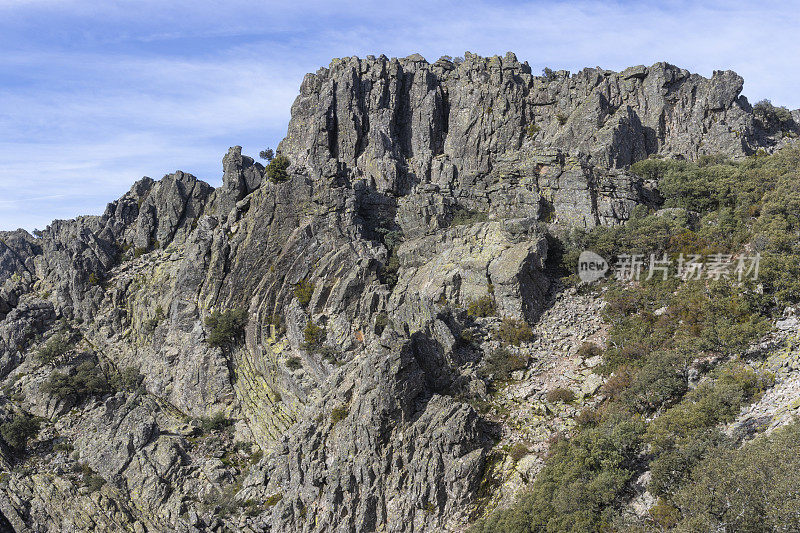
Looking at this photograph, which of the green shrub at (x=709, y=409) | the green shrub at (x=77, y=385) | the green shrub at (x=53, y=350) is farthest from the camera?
the green shrub at (x=53, y=350)

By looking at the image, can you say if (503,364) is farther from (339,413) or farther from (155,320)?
(155,320)

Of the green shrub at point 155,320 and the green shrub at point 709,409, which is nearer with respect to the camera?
the green shrub at point 709,409

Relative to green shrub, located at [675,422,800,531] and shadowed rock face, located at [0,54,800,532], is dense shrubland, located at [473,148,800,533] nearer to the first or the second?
green shrub, located at [675,422,800,531]

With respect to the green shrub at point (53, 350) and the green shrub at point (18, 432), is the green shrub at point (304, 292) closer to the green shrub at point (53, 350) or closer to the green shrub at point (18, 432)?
the green shrub at point (53, 350)

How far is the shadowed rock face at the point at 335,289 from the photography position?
1554 inches

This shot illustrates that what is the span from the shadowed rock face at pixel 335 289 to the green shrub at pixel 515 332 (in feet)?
4.41

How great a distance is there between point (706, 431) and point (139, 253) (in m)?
62.1

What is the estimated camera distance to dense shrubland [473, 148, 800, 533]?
2416 centimetres

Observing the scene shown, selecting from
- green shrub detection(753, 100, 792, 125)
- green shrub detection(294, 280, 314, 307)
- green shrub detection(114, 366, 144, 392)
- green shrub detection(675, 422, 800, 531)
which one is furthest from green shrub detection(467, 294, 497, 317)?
green shrub detection(753, 100, 792, 125)

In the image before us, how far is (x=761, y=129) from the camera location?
73000mm

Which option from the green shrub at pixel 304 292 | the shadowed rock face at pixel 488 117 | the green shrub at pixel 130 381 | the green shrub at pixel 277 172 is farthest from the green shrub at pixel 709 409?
the green shrub at pixel 130 381

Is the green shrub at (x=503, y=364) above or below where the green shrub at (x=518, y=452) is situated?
above

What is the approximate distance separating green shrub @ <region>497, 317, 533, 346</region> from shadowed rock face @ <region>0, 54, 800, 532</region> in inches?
52.9

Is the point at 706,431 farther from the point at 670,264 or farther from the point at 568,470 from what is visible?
the point at 670,264
